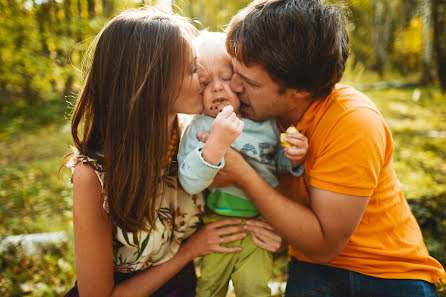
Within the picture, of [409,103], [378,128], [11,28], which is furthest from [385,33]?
[378,128]

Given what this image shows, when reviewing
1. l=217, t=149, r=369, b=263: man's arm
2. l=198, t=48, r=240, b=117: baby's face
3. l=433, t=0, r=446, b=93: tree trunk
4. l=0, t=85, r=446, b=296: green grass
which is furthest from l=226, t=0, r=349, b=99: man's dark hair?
l=433, t=0, r=446, b=93: tree trunk

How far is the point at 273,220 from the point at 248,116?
2.12ft

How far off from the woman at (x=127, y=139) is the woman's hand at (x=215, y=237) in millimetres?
228

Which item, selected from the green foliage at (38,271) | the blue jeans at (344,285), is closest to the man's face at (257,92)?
the blue jeans at (344,285)

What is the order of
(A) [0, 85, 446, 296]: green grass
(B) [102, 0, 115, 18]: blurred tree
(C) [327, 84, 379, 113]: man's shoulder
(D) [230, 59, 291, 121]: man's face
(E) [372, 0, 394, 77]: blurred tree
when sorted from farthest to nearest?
(E) [372, 0, 394, 77]: blurred tree → (B) [102, 0, 115, 18]: blurred tree → (A) [0, 85, 446, 296]: green grass → (D) [230, 59, 291, 121]: man's face → (C) [327, 84, 379, 113]: man's shoulder

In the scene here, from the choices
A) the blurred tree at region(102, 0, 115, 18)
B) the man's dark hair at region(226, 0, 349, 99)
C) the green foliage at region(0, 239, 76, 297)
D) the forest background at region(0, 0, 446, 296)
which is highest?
the blurred tree at region(102, 0, 115, 18)

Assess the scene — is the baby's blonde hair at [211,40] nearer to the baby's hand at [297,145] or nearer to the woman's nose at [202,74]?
the woman's nose at [202,74]

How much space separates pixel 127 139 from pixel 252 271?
1.05 m

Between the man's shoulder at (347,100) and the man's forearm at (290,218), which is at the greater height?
the man's shoulder at (347,100)

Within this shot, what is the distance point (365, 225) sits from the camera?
1793mm

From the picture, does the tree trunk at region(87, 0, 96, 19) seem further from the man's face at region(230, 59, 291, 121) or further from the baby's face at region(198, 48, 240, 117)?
the man's face at region(230, 59, 291, 121)

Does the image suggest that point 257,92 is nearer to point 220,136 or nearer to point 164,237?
point 220,136

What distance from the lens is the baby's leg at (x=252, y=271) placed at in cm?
185

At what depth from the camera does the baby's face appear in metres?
1.83
